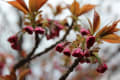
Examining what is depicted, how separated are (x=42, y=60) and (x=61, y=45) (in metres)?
4.90

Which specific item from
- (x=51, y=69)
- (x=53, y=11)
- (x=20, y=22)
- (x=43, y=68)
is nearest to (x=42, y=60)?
(x=43, y=68)

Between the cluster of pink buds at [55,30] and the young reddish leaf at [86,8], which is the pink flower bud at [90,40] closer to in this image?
the young reddish leaf at [86,8]

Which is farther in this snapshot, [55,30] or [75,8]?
[55,30]

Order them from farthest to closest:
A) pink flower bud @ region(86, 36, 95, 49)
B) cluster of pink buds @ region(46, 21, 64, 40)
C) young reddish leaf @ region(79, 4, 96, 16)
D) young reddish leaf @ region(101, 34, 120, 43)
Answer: cluster of pink buds @ region(46, 21, 64, 40)
young reddish leaf @ region(79, 4, 96, 16)
young reddish leaf @ region(101, 34, 120, 43)
pink flower bud @ region(86, 36, 95, 49)

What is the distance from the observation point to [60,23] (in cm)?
185

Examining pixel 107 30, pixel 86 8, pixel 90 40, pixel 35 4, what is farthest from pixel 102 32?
pixel 35 4

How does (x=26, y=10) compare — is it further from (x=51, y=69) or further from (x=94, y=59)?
(x=51, y=69)

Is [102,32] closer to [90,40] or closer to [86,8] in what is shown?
[90,40]

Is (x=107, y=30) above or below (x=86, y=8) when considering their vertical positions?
below

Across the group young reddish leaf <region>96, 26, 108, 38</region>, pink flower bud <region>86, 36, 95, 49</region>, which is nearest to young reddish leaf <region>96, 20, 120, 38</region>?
young reddish leaf <region>96, 26, 108, 38</region>

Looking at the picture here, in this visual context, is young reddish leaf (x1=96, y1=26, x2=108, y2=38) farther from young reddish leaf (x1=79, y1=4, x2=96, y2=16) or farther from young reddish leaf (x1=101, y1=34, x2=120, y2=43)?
young reddish leaf (x1=79, y1=4, x2=96, y2=16)

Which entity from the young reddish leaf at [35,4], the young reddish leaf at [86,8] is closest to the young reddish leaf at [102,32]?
the young reddish leaf at [86,8]

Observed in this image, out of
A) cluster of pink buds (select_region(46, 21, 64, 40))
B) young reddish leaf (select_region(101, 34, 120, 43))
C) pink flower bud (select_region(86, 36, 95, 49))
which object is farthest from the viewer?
cluster of pink buds (select_region(46, 21, 64, 40))

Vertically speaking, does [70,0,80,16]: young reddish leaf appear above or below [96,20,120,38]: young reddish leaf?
above
